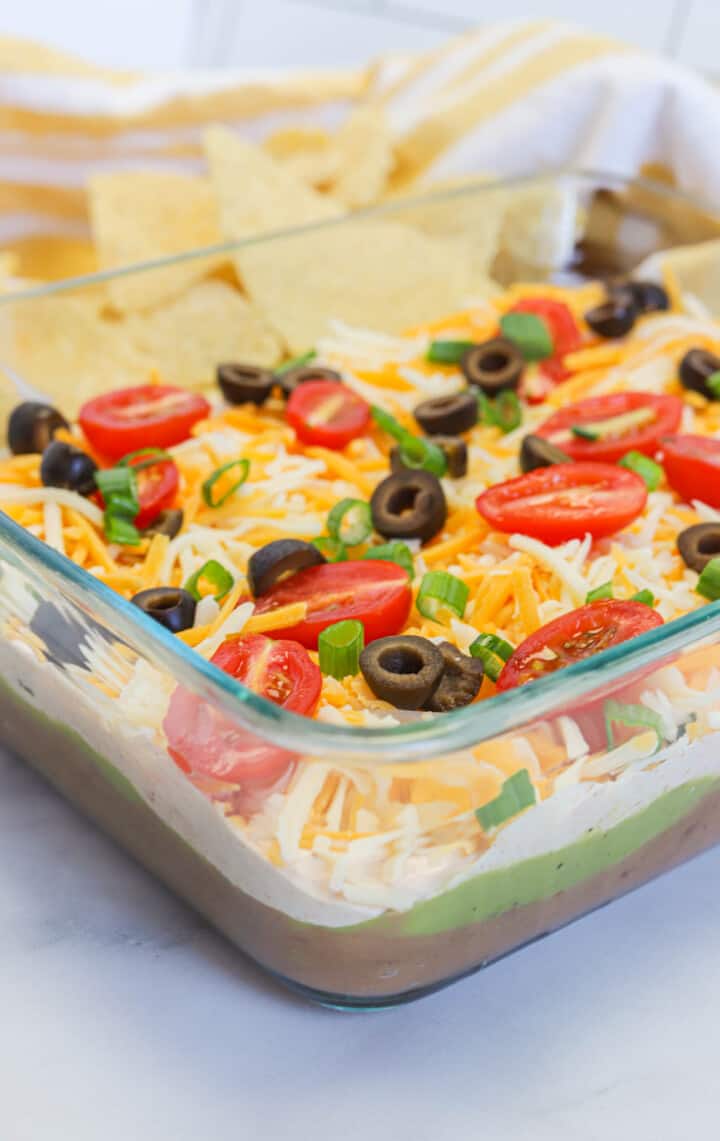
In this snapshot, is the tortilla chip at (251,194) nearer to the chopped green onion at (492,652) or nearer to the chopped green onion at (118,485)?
the chopped green onion at (118,485)

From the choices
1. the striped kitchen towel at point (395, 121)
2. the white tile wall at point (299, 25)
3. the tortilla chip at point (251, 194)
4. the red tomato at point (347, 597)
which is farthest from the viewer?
the white tile wall at point (299, 25)

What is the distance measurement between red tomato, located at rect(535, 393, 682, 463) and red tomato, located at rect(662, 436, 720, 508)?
0.05 meters

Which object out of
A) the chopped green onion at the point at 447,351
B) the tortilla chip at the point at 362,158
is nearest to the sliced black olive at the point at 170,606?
the chopped green onion at the point at 447,351

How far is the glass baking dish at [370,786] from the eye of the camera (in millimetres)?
1064

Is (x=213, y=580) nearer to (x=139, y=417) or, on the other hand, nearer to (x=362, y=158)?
(x=139, y=417)

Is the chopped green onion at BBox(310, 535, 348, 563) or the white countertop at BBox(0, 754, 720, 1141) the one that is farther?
the chopped green onion at BBox(310, 535, 348, 563)

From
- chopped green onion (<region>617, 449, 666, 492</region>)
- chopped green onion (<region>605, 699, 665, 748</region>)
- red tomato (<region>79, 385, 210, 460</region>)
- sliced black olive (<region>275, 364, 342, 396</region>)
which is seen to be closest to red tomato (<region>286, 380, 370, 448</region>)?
sliced black olive (<region>275, 364, 342, 396</region>)

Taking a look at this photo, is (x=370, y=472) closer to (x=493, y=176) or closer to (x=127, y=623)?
(x=127, y=623)

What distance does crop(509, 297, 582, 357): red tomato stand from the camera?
2.15 meters

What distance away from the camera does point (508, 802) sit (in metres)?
1.10

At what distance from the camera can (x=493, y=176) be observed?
105 inches

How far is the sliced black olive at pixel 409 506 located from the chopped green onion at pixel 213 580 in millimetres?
Result: 207

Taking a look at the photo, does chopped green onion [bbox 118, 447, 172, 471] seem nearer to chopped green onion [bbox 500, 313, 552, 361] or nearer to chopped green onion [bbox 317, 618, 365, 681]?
chopped green onion [bbox 317, 618, 365, 681]

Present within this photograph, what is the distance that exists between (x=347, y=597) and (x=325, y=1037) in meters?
0.43
